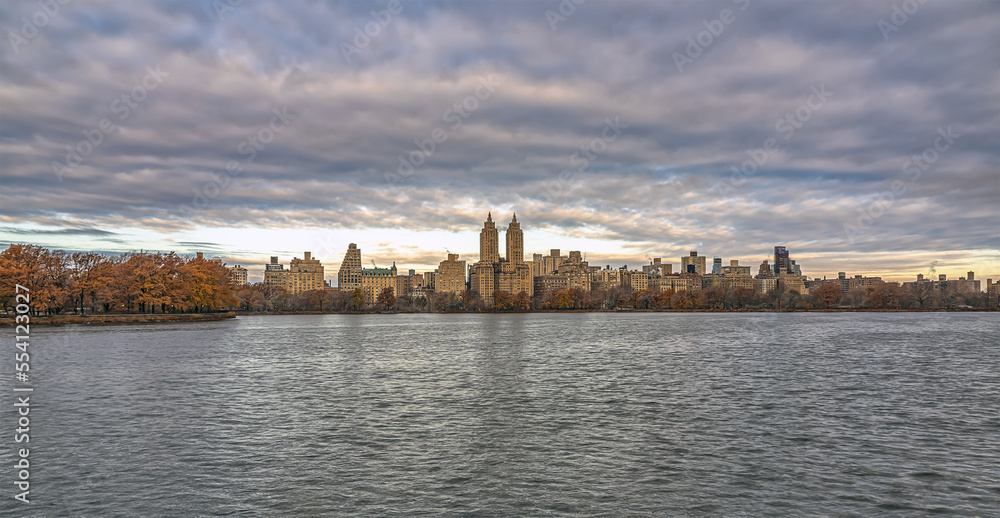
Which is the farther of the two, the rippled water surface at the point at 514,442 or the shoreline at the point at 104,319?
the shoreline at the point at 104,319

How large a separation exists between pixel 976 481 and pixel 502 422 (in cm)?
1746

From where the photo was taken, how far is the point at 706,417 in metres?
29.9

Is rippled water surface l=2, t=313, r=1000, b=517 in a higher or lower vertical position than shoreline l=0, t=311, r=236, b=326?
lower

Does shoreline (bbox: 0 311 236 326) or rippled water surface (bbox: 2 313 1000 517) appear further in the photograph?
shoreline (bbox: 0 311 236 326)

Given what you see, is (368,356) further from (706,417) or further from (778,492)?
(778,492)

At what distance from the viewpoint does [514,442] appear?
24.9 metres

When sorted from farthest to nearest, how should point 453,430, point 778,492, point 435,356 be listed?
point 435,356, point 453,430, point 778,492

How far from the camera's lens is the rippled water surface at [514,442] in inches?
707

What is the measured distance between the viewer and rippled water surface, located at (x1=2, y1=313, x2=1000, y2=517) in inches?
707

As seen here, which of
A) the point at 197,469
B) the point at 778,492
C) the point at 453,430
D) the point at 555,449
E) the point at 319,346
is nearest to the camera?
the point at 778,492

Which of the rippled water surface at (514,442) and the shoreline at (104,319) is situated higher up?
the shoreline at (104,319)

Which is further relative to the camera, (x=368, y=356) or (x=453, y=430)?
(x=368, y=356)

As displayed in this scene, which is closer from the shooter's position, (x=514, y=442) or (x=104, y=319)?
(x=514, y=442)

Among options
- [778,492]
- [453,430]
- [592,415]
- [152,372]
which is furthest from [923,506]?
[152,372]
